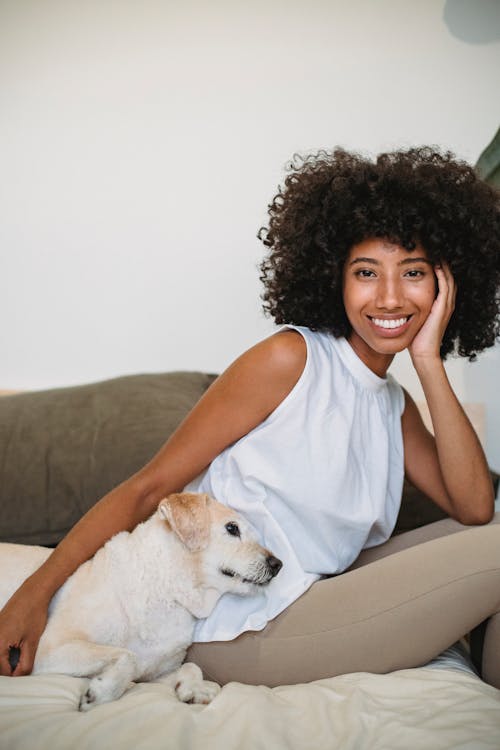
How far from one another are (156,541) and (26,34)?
2388 mm

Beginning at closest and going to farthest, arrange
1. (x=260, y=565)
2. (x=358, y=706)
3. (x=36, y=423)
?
(x=358, y=706), (x=260, y=565), (x=36, y=423)

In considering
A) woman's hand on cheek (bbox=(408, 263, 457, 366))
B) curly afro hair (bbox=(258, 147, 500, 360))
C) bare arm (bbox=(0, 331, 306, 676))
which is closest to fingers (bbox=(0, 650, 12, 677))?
bare arm (bbox=(0, 331, 306, 676))

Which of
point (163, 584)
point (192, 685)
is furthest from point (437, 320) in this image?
point (192, 685)

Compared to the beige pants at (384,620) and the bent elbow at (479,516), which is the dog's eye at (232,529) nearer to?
the beige pants at (384,620)

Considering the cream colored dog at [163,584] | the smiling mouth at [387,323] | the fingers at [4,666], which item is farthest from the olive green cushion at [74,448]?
the smiling mouth at [387,323]

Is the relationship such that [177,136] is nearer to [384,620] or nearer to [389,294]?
[389,294]

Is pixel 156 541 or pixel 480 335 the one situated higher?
pixel 480 335

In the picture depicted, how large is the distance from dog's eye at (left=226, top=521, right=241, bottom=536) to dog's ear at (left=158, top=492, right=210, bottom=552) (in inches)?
2.1

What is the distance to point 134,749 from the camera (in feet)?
3.82

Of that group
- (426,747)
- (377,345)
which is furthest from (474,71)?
(426,747)

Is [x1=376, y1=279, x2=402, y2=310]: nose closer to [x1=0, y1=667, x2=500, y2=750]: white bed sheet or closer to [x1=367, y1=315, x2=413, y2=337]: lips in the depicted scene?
[x1=367, y1=315, x2=413, y2=337]: lips

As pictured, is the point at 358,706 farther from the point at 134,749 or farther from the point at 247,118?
the point at 247,118

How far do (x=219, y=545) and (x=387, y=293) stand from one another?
680 millimetres

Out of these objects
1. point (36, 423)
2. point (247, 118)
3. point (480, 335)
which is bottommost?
point (36, 423)
